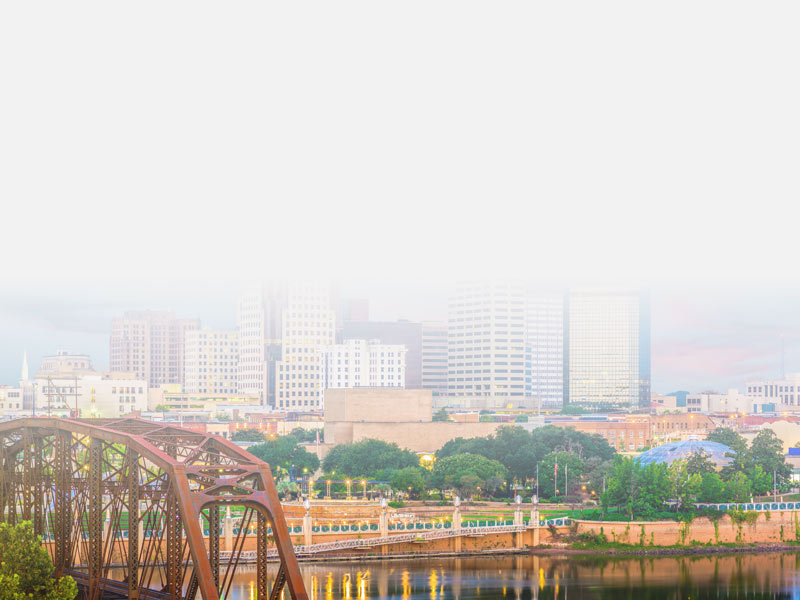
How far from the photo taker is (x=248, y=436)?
449 ft

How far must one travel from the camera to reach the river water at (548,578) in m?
64.9

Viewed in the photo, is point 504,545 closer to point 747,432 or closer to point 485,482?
point 485,482

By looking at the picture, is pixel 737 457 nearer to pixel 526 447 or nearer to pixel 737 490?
pixel 737 490

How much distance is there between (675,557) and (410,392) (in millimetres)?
60547

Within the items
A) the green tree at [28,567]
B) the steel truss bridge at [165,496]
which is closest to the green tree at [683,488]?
the steel truss bridge at [165,496]

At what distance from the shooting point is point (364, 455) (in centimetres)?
11112

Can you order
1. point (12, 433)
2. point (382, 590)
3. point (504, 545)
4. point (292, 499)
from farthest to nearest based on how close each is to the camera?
point (292, 499), point (504, 545), point (382, 590), point (12, 433)

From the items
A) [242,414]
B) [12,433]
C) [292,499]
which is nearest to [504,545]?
[292,499]

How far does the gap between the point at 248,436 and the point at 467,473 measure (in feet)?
146

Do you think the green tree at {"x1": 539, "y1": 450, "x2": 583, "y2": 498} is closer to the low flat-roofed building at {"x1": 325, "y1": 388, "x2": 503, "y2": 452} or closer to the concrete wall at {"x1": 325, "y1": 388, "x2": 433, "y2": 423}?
the low flat-roofed building at {"x1": 325, "y1": 388, "x2": 503, "y2": 452}

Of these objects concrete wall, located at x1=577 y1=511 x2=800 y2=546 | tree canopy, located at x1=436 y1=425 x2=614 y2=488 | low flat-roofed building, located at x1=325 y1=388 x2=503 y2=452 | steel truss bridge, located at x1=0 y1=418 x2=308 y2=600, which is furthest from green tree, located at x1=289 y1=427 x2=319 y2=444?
steel truss bridge, located at x1=0 y1=418 x2=308 y2=600

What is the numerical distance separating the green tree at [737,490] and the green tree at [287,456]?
39432 mm

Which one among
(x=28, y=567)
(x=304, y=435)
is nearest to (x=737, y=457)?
(x=304, y=435)

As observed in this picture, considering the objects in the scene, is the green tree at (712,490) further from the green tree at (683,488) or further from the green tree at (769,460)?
the green tree at (769,460)
